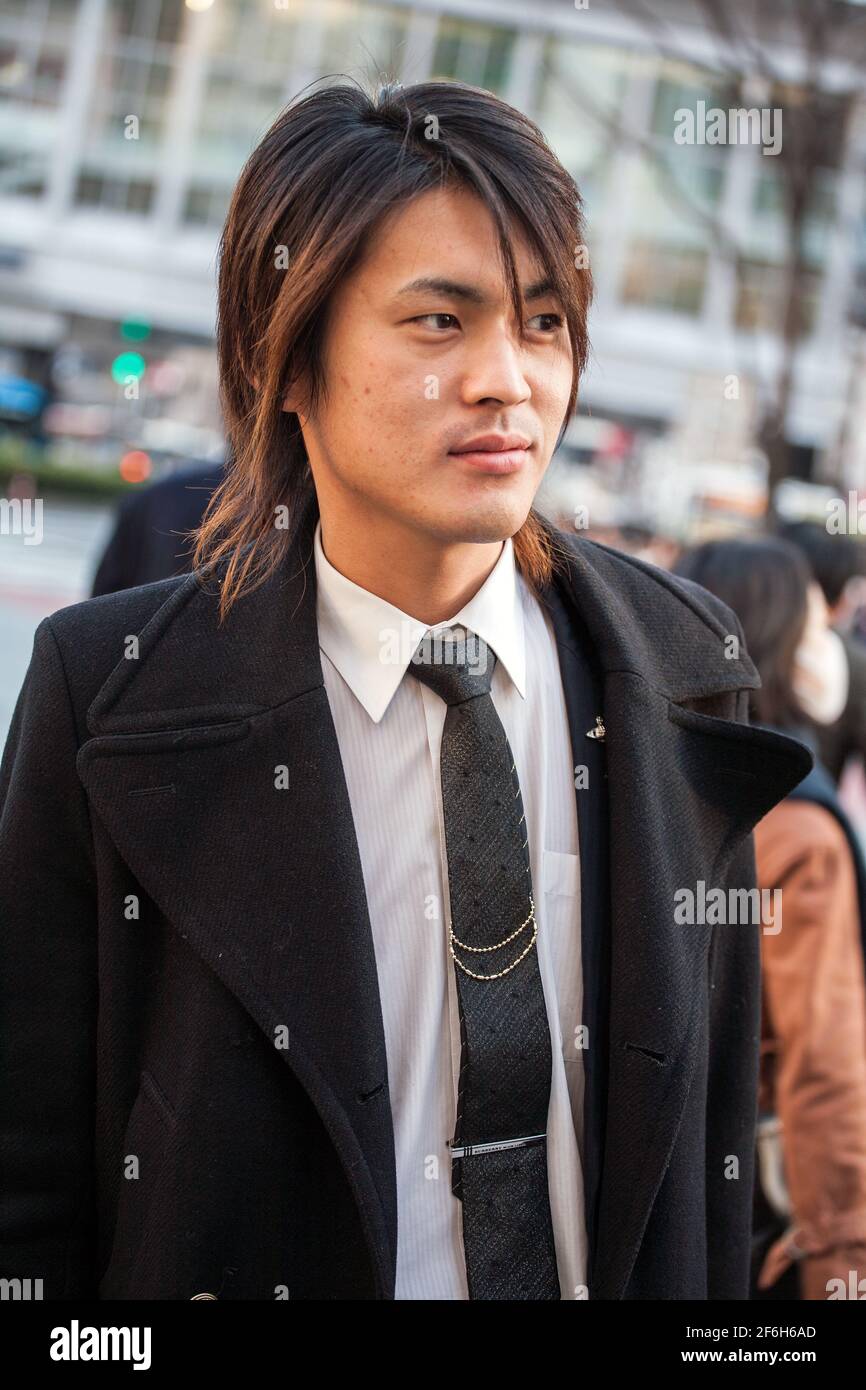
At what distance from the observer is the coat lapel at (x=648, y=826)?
6.09 feet

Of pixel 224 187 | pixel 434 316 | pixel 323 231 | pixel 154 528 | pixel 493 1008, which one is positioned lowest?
pixel 493 1008

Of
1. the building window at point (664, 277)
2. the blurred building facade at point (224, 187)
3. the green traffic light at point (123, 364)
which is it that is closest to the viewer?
the blurred building facade at point (224, 187)

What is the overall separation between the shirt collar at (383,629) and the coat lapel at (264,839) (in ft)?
0.18

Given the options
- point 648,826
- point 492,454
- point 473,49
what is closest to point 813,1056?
point 648,826

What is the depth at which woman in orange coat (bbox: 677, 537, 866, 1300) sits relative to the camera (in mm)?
2766

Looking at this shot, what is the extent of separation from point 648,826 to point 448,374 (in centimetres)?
63

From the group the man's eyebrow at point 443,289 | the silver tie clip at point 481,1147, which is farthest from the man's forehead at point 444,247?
the silver tie clip at point 481,1147

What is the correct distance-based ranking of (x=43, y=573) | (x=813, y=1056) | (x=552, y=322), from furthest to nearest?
(x=43, y=573) → (x=813, y=1056) → (x=552, y=322)

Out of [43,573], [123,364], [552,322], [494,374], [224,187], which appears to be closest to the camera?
[494,374]

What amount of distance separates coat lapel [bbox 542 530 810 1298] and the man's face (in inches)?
12.7

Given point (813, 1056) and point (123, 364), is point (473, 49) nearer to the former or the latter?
point (123, 364)

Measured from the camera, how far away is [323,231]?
184 centimetres

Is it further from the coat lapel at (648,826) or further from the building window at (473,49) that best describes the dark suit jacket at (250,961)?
the building window at (473,49)

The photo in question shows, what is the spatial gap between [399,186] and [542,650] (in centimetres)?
66
